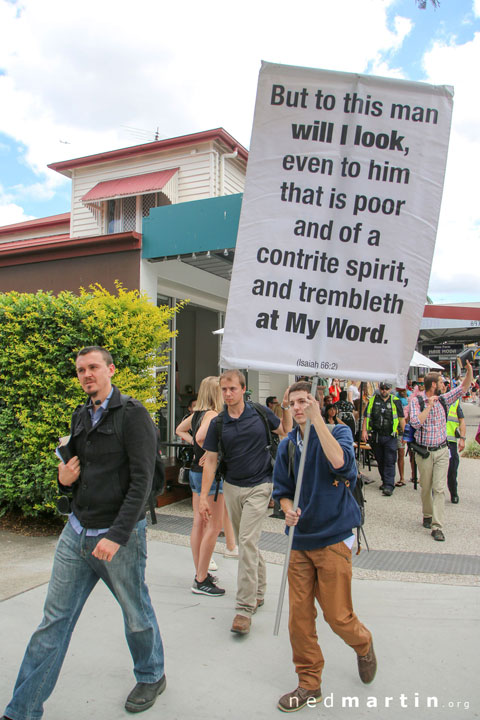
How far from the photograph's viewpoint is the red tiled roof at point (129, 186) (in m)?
11.8

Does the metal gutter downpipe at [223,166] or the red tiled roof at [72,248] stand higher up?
the metal gutter downpipe at [223,166]

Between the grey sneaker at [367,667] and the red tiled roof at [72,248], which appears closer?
the grey sneaker at [367,667]

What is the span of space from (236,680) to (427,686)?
1085 millimetres

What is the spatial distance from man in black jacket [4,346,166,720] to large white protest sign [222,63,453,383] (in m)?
0.70

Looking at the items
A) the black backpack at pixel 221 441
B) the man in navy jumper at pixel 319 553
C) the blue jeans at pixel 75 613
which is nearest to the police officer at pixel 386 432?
the black backpack at pixel 221 441

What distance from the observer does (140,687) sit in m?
2.75

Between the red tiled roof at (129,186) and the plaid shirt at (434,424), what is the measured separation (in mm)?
8016

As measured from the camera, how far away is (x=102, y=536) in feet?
8.47

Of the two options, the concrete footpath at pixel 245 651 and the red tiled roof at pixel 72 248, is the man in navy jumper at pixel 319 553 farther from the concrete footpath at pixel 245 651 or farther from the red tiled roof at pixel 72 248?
the red tiled roof at pixel 72 248

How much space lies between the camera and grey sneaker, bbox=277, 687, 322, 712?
2.69 m

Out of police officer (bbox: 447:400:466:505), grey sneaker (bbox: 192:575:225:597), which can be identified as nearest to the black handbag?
police officer (bbox: 447:400:466:505)

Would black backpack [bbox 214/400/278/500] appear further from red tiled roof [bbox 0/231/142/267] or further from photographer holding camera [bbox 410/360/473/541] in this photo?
red tiled roof [bbox 0/231/142/267]

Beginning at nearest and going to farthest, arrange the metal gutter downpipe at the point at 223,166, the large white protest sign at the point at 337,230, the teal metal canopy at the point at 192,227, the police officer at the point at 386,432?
the large white protest sign at the point at 337,230 < the teal metal canopy at the point at 192,227 < the police officer at the point at 386,432 < the metal gutter downpipe at the point at 223,166

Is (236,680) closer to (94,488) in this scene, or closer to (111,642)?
(111,642)
